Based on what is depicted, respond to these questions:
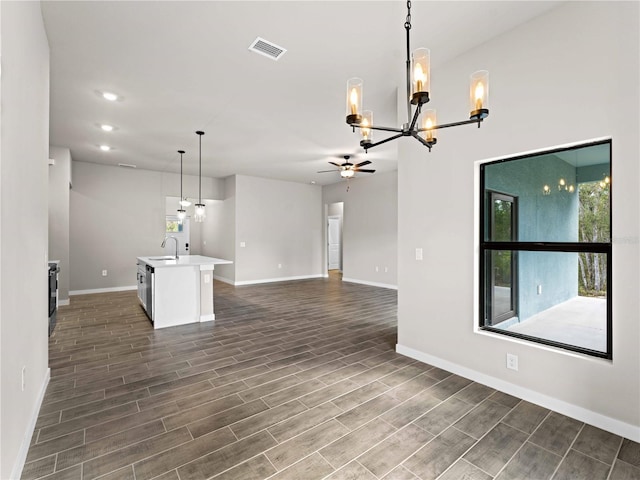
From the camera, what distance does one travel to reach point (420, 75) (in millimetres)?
1675

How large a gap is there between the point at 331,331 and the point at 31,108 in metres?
3.80

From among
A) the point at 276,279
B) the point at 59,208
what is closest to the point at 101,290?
the point at 59,208

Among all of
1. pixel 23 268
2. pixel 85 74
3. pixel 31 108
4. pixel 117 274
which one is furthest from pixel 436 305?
pixel 117 274

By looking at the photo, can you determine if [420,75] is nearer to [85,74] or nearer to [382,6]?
[382,6]

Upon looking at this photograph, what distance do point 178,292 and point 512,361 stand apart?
4.31 meters

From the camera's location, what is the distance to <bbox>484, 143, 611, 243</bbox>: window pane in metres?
2.28

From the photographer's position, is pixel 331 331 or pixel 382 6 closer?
pixel 382 6

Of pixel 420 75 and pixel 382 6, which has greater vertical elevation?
pixel 382 6

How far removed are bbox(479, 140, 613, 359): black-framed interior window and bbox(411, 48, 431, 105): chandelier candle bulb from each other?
1504 mm

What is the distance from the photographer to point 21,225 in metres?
1.90

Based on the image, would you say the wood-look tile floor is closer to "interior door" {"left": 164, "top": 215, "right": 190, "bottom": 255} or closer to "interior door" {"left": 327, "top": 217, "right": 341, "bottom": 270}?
"interior door" {"left": 164, "top": 215, "right": 190, "bottom": 255}

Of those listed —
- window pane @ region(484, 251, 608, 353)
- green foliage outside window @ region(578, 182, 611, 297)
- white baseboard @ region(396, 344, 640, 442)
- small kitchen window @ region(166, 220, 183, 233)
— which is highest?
small kitchen window @ region(166, 220, 183, 233)

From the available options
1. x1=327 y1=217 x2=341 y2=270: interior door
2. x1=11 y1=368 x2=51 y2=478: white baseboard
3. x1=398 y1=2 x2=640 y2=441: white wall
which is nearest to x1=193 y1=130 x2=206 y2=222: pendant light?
x1=398 y1=2 x2=640 y2=441: white wall

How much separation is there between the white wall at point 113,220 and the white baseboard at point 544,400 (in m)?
7.39
